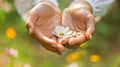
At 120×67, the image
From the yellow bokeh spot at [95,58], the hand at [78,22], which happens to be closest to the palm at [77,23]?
the hand at [78,22]

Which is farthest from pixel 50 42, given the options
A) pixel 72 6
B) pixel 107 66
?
pixel 107 66

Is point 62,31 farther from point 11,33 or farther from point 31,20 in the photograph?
point 11,33

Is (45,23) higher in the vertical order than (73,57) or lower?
higher

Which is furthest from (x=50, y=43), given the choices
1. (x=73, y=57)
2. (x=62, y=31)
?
→ (x=73, y=57)

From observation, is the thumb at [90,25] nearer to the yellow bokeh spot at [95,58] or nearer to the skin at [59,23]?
the skin at [59,23]

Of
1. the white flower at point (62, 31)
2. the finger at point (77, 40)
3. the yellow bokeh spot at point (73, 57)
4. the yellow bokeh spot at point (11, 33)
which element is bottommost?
the yellow bokeh spot at point (73, 57)

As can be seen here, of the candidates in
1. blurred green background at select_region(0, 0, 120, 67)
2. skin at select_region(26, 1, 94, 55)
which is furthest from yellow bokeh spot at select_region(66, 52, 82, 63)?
skin at select_region(26, 1, 94, 55)
